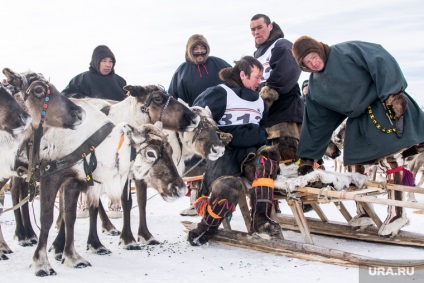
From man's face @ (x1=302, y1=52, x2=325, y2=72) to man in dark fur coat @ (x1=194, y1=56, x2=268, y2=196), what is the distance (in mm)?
504

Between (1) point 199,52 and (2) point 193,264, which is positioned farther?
(1) point 199,52

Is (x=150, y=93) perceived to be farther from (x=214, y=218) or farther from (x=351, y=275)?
(x=351, y=275)

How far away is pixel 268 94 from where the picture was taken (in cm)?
564

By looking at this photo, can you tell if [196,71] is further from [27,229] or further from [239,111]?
[27,229]

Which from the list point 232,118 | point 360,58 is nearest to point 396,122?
point 360,58

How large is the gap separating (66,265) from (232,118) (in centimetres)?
203

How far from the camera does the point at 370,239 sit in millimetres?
4816

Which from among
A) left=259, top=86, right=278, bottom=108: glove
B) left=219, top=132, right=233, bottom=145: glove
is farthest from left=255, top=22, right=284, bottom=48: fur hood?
left=219, top=132, right=233, bottom=145: glove

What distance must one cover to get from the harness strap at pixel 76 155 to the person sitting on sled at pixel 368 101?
73.7 inches

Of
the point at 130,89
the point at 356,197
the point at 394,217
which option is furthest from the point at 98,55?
the point at 394,217

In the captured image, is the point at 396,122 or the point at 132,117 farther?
the point at 132,117

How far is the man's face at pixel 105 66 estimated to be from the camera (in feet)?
21.9

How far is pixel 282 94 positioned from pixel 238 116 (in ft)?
3.46

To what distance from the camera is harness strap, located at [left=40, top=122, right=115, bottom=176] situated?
4117 mm
